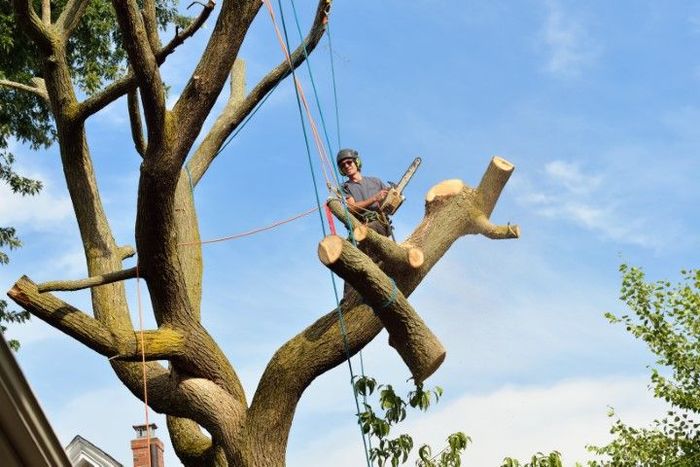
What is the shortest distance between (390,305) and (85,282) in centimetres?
200

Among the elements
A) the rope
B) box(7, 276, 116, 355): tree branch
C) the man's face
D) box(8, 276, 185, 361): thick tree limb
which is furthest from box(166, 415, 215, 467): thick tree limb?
the man's face

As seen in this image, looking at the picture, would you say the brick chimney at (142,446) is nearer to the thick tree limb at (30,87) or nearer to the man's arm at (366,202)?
the thick tree limb at (30,87)

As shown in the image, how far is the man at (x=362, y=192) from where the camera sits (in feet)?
25.3

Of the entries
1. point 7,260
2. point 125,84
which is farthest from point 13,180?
point 125,84

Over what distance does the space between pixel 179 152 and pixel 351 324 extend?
5.29 feet

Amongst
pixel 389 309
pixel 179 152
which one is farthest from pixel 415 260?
pixel 179 152

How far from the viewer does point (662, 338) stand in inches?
604

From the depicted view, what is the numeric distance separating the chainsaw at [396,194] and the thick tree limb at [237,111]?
120 cm

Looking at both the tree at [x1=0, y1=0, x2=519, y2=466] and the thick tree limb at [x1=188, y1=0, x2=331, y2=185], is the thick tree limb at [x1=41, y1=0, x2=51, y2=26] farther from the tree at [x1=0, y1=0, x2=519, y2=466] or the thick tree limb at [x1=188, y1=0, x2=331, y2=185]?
the thick tree limb at [x1=188, y1=0, x2=331, y2=185]

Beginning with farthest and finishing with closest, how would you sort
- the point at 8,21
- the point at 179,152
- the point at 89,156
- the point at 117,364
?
the point at 8,21
the point at 89,156
the point at 117,364
the point at 179,152

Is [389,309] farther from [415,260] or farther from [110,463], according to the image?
[110,463]

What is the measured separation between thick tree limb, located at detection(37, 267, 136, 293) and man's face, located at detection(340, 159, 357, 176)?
68.4 inches

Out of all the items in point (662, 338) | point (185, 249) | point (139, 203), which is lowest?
point (139, 203)

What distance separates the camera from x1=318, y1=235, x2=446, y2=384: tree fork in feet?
21.5
